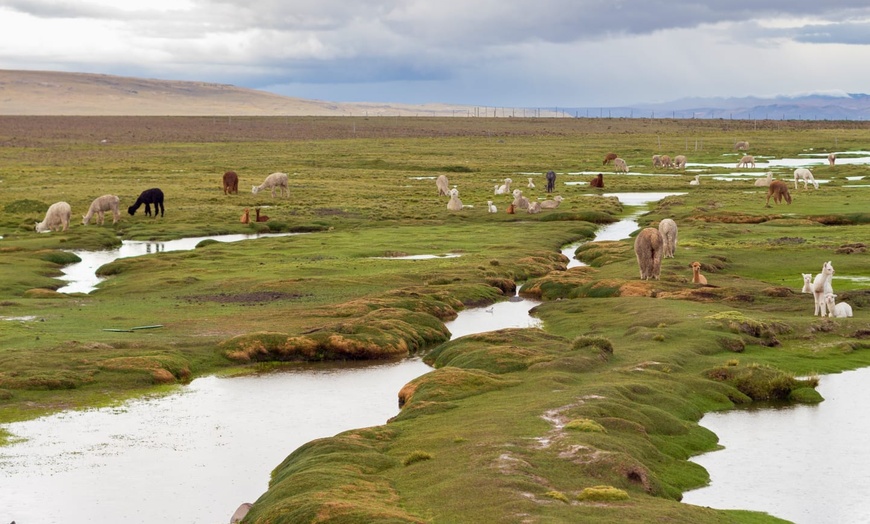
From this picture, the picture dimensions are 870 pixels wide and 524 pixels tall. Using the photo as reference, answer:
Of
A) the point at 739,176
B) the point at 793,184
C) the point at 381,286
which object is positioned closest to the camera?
the point at 381,286

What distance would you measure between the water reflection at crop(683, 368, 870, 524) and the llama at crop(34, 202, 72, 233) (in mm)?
45516

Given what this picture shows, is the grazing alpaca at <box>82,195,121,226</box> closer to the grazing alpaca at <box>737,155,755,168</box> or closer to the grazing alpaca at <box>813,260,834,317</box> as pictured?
the grazing alpaca at <box>813,260,834,317</box>

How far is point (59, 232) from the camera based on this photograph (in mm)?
60156

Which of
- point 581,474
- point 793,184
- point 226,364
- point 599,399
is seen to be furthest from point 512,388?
point 793,184

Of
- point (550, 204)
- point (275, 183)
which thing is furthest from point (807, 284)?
point (275, 183)

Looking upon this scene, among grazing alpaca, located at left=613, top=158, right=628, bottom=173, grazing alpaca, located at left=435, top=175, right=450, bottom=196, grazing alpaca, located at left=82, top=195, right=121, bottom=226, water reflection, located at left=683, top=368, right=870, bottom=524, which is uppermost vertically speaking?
grazing alpaca, located at left=613, top=158, right=628, bottom=173

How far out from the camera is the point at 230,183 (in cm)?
8075

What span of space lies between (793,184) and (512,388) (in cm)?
6443

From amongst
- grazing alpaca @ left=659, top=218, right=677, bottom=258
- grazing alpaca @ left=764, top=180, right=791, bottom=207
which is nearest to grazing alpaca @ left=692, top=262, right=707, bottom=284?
grazing alpaca @ left=659, top=218, right=677, bottom=258

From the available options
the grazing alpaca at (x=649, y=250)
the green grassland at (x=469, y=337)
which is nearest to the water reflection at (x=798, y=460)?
the green grassland at (x=469, y=337)

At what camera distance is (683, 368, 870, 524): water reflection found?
19.2 meters

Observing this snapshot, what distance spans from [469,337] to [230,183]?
51784 millimetres

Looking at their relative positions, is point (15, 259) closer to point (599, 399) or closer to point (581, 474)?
point (599, 399)

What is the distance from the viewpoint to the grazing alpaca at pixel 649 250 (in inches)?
1574
